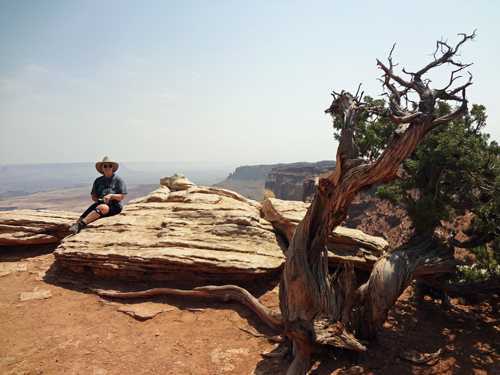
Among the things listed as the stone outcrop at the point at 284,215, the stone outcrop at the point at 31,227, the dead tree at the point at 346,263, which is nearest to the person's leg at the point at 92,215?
the stone outcrop at the point at 31,227

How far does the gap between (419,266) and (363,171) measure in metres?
3.37

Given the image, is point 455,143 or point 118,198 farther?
point 118,198

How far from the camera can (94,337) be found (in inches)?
264

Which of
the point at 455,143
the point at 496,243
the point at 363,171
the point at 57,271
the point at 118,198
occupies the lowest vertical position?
the point at 57,271

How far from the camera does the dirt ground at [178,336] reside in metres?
5.84

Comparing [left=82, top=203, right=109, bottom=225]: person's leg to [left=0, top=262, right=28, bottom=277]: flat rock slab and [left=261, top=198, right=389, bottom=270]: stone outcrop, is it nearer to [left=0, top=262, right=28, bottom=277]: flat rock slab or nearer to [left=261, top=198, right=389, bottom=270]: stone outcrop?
[left=0, top=262, right=28, bottom=277]: flat rock slab

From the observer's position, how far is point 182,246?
906cm

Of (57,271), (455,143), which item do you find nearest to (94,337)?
(57,271)

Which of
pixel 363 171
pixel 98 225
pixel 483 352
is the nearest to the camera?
pixel 363 171

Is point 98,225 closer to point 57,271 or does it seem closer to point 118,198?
point 118,198

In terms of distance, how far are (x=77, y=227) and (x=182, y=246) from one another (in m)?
4.42

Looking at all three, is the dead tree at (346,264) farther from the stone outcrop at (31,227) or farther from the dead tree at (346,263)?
the stone outcrop at (31,227)

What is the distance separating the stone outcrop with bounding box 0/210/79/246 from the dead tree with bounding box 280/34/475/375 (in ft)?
32.1

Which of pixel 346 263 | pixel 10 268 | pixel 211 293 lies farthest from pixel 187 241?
pixel 10 268
